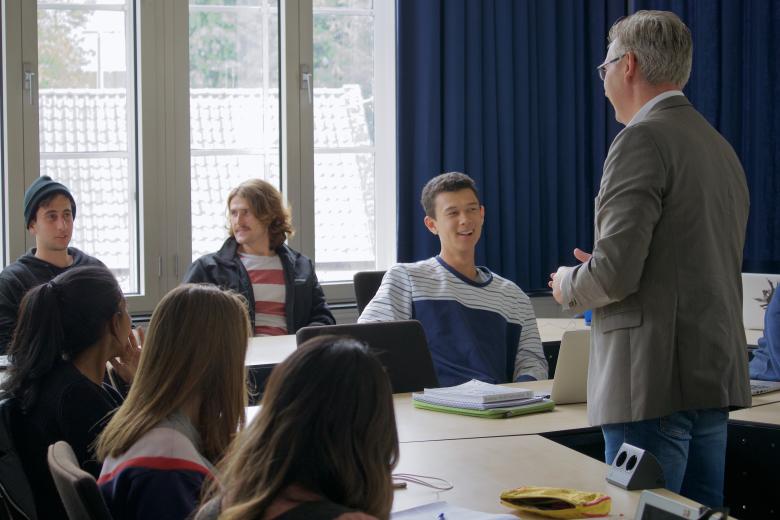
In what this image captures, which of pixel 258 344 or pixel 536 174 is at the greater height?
pixel 536 174

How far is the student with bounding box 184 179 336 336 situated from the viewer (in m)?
4.24

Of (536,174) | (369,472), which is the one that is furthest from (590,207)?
(369,472)

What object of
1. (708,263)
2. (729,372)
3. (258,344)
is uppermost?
(708,263)

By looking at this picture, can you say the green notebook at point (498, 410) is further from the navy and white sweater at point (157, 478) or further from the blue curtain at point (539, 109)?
the blue curtain at point (539, 109)

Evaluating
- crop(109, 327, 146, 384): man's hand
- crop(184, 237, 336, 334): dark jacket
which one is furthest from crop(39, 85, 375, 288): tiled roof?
crop(109, 327, 146, 384): man's hand

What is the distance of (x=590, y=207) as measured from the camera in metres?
5.36

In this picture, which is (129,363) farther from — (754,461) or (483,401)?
(754,461)

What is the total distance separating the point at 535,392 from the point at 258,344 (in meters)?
1.38

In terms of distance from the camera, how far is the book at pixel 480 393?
98.3 inches

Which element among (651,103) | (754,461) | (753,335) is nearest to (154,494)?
(651,103)

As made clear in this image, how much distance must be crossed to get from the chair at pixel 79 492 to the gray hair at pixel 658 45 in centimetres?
139

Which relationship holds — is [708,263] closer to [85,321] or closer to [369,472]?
[369,472]

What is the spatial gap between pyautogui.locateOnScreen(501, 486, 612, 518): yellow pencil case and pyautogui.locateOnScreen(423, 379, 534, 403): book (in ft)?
2.56

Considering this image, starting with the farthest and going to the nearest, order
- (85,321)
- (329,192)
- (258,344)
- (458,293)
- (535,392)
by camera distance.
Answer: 1. (329,192)
2. (258,344)
3. (458,293)
4. (535,392)
5. (85,321)
